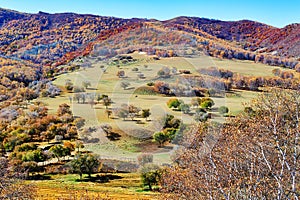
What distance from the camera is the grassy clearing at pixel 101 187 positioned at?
94.4 ft

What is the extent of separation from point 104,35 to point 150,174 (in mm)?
109335

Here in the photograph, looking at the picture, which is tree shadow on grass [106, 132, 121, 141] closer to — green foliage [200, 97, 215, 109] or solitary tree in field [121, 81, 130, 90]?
solitary tree in field [121, 81, 130, 90]

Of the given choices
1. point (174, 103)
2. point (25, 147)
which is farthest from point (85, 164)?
point (174, 103)

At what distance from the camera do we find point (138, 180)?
34.6m

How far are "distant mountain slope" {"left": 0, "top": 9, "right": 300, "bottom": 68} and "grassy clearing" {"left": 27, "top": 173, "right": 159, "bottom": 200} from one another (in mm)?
59692

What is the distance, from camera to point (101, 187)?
32.4 m

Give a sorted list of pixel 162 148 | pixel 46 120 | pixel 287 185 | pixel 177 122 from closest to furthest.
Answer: pixel 287 185 < pixel 162 148 < pixel 177 122 < pixel 46 120

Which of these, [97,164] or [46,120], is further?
[46,120]

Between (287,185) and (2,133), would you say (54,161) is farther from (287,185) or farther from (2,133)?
(287,185)

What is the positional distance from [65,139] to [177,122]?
66.1 feet

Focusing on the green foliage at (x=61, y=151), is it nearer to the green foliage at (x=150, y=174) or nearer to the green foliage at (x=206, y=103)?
the green foliage at (x=150, y=174)

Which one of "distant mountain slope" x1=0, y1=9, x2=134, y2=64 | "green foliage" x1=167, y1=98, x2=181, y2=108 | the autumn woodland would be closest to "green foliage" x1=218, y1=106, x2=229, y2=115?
the autumn woodland

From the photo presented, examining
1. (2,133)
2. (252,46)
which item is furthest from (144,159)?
(252,46)

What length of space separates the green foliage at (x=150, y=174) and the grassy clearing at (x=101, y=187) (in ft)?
3.37
